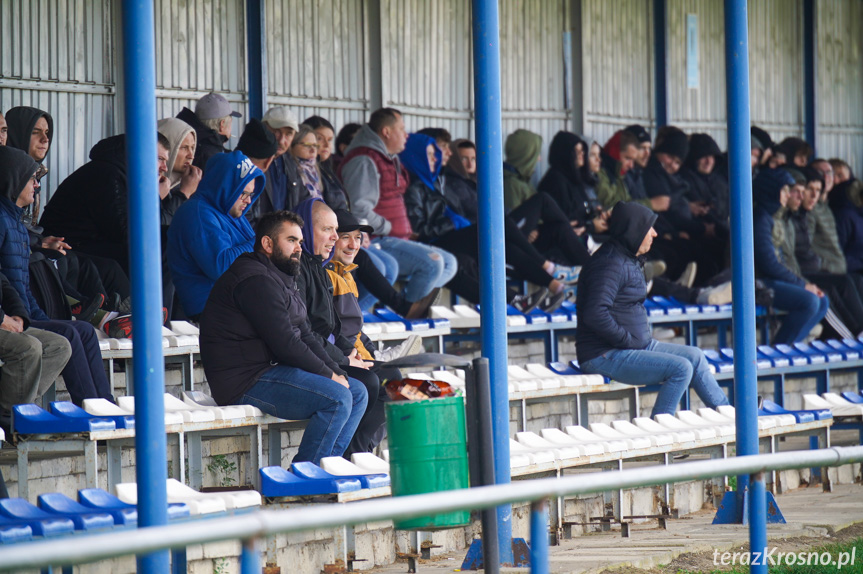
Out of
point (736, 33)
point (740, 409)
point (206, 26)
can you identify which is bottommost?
point (740, 409)

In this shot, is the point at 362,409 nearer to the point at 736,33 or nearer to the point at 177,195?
the point at 177,195

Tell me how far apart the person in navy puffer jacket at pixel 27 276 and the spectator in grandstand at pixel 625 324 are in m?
2.97

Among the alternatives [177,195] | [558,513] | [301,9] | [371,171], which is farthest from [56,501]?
[301,9]

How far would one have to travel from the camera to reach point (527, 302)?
906cm

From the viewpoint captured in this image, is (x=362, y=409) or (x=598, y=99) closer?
(x=362, y=409)

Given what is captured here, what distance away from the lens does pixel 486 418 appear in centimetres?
431

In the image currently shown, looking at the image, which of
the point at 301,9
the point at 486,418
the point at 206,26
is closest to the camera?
the point at 486,418

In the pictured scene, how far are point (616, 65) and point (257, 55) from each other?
4.45m

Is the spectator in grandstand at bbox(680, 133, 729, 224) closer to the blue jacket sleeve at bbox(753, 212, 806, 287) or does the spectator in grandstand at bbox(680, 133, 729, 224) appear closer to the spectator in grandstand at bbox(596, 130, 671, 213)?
the spectator in grandstand at bbox(596, 130, 671, 213)

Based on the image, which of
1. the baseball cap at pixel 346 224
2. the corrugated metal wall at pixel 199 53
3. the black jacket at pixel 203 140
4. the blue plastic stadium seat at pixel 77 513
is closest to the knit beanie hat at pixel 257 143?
the black jacket at pixel 203 140

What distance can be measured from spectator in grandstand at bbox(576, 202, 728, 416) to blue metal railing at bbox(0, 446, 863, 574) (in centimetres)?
394

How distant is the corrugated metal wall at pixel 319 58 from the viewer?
1023cm

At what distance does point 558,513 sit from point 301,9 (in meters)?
5.49

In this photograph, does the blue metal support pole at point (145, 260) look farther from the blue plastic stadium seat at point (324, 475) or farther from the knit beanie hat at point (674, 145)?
the knit beanie hat at point (674, 145)
